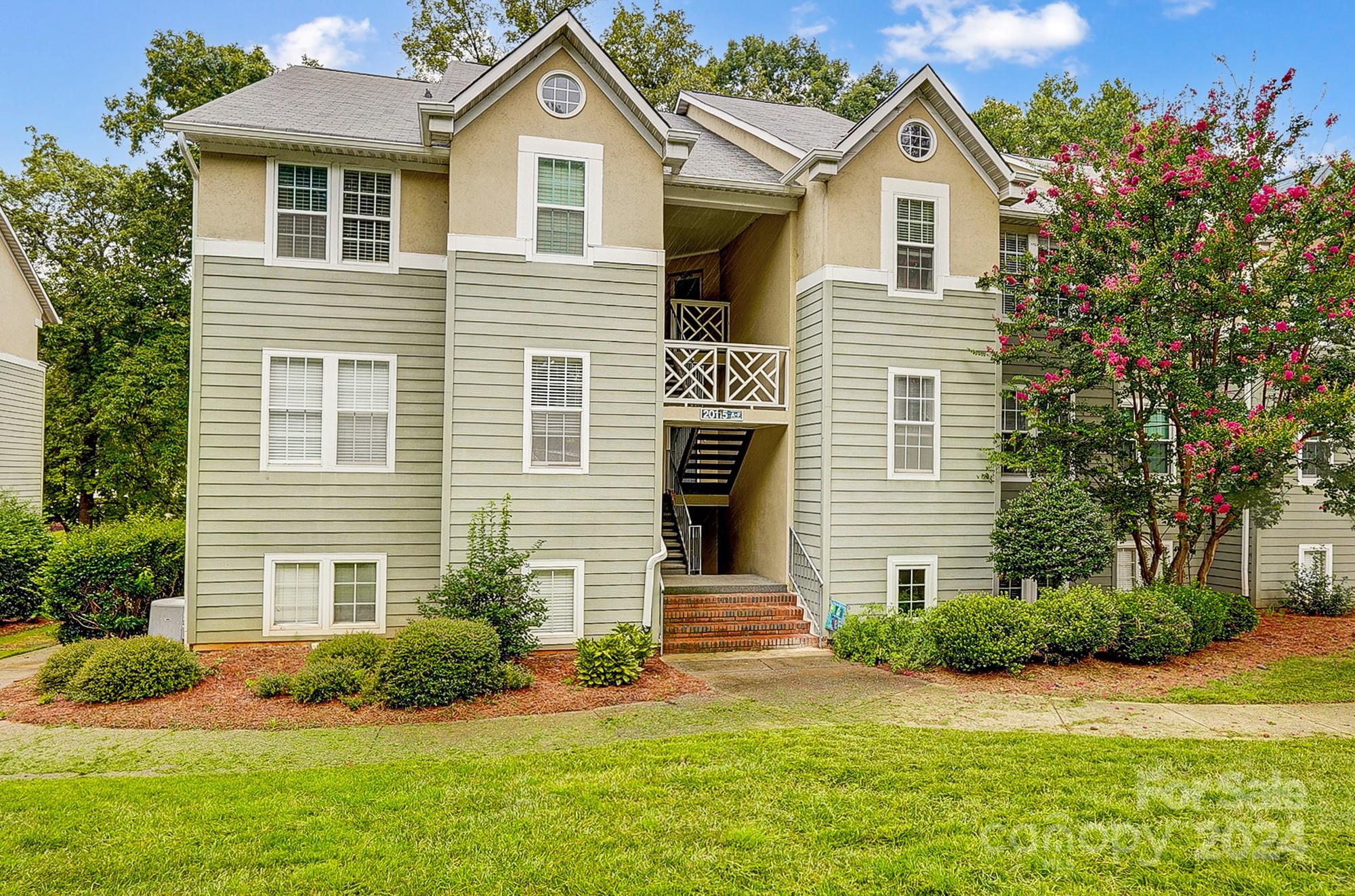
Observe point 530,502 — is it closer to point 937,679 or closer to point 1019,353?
point 937,679

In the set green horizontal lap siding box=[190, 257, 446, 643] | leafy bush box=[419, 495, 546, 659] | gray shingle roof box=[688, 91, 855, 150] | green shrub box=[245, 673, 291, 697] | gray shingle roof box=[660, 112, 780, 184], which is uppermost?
gray shingle roof box=[688, 91, 855, 150]

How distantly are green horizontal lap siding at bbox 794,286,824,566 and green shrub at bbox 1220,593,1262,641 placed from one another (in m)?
6.31

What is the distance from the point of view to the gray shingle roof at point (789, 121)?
563 inches

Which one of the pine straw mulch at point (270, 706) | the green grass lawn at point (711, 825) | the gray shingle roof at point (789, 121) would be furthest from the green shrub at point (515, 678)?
the gray shingle roof at point (789, 121)

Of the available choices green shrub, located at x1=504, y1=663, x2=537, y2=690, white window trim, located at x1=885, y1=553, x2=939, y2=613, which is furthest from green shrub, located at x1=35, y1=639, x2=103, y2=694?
white window trim, located at x1=885, y1=553, x2=939, y2=613

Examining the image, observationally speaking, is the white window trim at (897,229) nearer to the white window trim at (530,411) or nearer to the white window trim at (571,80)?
the white window trim at (571,80)

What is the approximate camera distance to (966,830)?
5086 millimetres

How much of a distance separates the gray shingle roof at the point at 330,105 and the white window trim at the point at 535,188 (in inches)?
64.3

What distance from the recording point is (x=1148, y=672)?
10.2 m

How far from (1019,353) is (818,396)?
3.14 m

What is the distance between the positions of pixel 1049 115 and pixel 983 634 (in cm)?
2652

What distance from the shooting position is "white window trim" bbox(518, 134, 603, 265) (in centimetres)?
1105

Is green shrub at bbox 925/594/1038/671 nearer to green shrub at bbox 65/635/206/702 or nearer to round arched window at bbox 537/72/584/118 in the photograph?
round arched window at bbox 537/72/584/118

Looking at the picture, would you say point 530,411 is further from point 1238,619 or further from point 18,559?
point 1238,619
